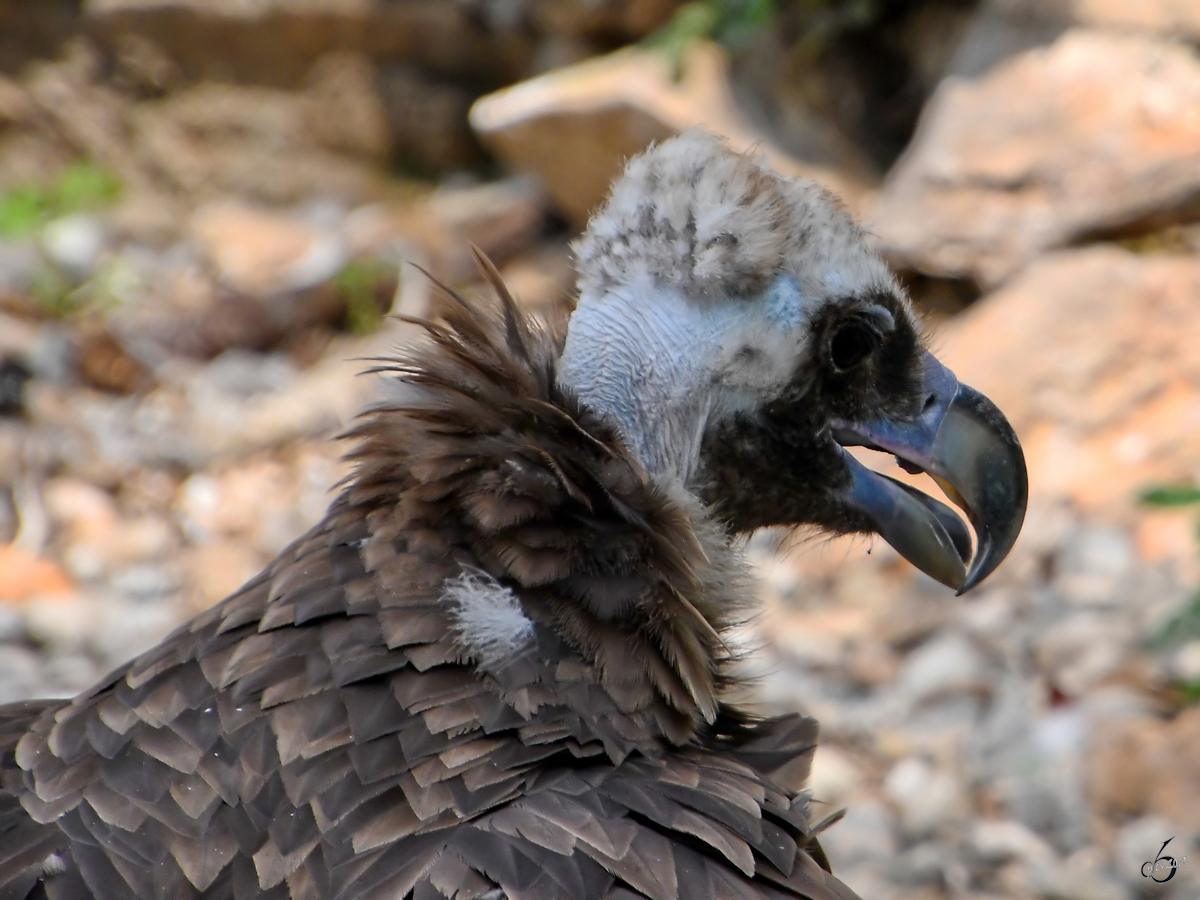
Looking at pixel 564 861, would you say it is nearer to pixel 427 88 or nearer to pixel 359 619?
pixel 359 619

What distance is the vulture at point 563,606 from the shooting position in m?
1.88

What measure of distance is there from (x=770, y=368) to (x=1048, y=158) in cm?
397

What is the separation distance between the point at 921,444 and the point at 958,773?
6.26 feet

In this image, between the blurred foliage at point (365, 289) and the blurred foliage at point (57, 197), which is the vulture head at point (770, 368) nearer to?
the blurred foliage at point (365, 289)

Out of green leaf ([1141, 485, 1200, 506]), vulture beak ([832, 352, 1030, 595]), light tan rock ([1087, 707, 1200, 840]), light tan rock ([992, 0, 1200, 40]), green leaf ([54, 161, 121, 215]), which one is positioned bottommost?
light tan rock ([1087, 707, 1200, 840])

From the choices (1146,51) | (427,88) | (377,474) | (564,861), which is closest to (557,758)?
(564,861)

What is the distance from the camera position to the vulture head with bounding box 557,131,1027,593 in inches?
86.4

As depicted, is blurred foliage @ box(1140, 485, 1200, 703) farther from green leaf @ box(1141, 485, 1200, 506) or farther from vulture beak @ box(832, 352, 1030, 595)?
vulture beak @ box(832, 352, 1030, 595)

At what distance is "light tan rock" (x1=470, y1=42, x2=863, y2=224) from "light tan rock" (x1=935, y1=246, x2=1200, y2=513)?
47.1 inches

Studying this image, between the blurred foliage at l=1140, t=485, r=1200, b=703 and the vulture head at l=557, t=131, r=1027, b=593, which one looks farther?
the blurred foliage at l=1140, t=485, r=1200, b=703

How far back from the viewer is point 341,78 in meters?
7.87

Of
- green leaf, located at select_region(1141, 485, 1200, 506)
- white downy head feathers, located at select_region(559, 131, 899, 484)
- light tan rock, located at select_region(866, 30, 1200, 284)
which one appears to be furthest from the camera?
light tan rock, located at select_region(866, 30, 1200, 284)

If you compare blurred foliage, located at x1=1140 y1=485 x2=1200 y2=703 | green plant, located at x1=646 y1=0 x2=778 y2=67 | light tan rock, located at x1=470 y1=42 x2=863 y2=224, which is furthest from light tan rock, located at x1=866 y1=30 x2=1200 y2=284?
blurred foliage, located at x1=1140 y1=485 x2=1200 y2=703

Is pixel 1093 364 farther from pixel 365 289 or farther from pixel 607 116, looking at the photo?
pixel 365 289
